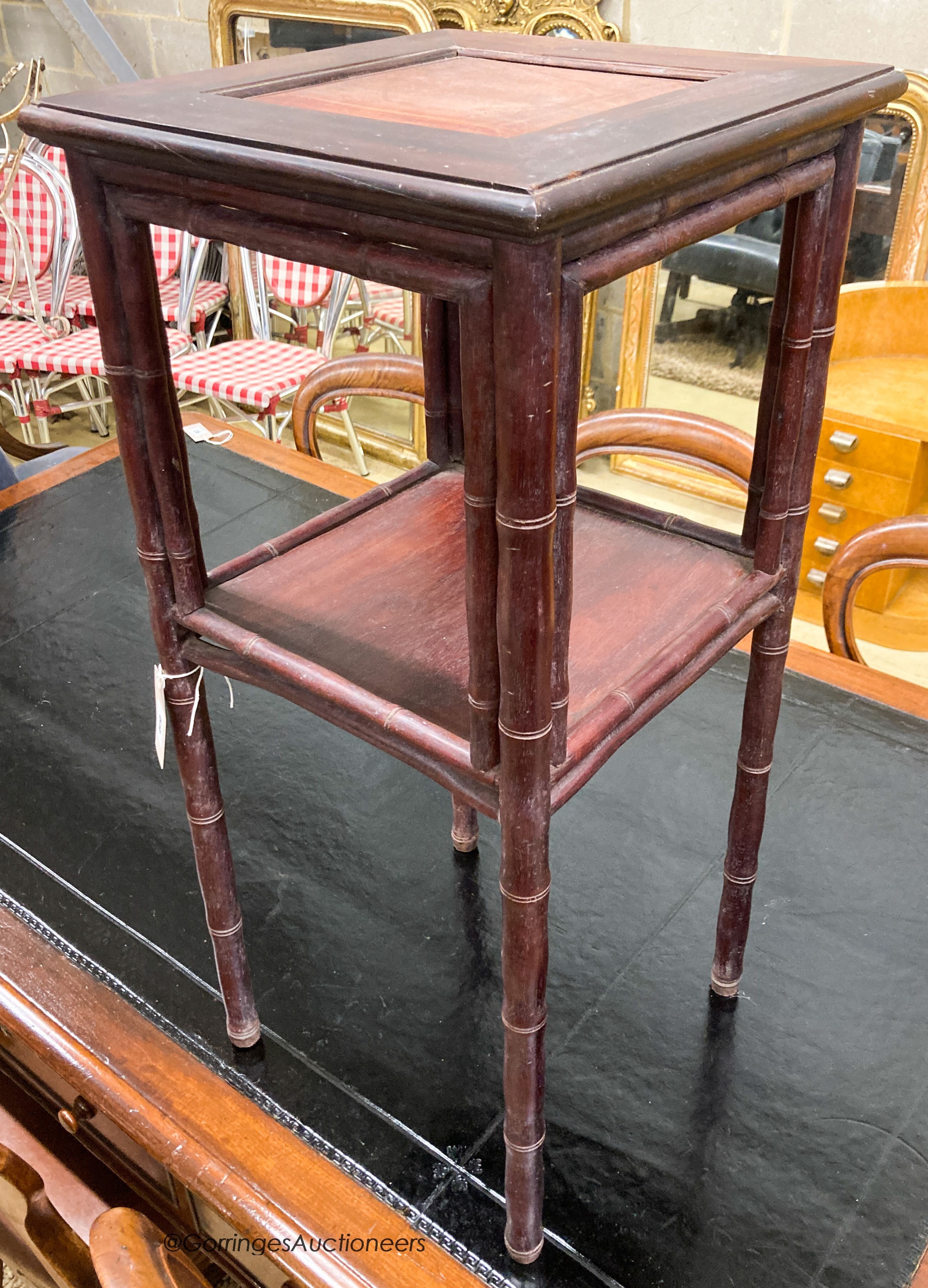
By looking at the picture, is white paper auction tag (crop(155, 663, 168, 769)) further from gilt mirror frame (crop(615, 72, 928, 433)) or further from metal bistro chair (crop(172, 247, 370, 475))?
metal bistro chair (crop(172, 247, 370, 475))

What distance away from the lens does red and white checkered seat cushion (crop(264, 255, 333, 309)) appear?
9.91ft

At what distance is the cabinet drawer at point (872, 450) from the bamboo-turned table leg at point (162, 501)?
5.79 ft

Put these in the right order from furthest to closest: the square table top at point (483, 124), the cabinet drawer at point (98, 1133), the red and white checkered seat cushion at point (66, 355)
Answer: the red and white checkered seat cushion at point (66, 355)
the cabinet drawer at point (98, 1133)
the square table top at point (483, 124)

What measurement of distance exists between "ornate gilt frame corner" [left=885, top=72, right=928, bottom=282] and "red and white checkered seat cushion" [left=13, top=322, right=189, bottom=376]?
177 centimetres

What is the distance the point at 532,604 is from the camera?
61 cm

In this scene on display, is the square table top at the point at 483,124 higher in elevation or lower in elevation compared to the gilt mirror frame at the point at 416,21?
higher

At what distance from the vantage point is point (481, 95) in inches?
27.6

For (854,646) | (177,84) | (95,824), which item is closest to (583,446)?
(854,646)

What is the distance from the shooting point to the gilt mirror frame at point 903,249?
7.20 ft

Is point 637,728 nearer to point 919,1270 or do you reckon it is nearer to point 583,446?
point 919,1270

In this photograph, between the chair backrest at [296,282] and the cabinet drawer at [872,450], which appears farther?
the chair backrest at [296,282]

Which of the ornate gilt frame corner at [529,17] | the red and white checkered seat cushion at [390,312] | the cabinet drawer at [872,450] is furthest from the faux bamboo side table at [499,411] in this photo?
the red and white checkered seat cushion at [390,312]

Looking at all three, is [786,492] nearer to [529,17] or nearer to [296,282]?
[529,17]

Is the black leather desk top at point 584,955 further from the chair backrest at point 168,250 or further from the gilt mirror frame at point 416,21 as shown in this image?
the chair backrest at point 168,250
